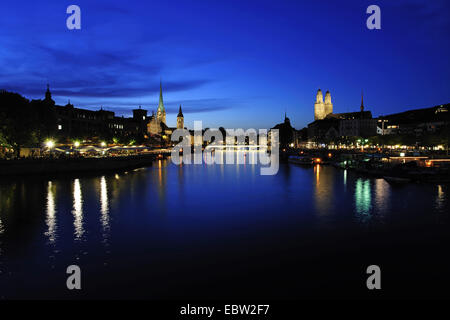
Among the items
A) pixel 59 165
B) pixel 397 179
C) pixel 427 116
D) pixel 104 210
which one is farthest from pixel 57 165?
pixel 427 116

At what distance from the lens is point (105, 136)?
115250 mm

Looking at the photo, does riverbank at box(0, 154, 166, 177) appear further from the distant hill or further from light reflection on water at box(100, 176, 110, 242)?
the distant hill

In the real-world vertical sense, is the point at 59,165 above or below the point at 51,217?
above

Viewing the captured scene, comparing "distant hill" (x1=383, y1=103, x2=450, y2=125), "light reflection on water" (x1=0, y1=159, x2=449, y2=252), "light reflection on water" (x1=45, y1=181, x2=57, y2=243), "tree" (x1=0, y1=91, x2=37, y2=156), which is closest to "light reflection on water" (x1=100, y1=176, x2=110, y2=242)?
"light reflection on water" (x1=0, y1=159, x2=449, y2=252)

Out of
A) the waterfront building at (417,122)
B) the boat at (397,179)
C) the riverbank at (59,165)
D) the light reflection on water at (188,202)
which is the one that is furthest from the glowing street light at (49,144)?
the waterfront building at (417,122)

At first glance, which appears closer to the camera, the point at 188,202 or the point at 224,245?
the point at 224,245

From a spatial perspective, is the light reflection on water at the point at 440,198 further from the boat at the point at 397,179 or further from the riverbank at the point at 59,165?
the riverbank at the point at 59,165

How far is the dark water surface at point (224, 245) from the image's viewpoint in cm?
1546

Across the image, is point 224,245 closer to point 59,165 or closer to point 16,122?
point 59,165

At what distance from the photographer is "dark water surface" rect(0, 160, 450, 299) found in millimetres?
15461

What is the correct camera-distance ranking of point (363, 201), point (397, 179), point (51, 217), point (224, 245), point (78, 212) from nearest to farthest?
point (224, 245), point (51, 217), point (78, 212), point (363, 201), point (397, 179)

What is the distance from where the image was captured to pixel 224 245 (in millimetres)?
21469
